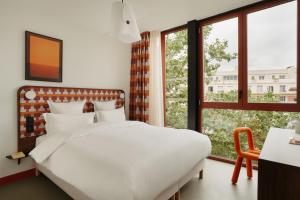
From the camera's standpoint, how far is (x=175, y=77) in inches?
148

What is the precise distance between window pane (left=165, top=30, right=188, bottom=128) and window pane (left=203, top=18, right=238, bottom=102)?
1.55ft

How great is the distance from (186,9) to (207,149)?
2233mm

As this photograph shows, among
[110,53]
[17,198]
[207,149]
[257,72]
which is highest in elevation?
[110,53]

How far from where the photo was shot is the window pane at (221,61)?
118 inches

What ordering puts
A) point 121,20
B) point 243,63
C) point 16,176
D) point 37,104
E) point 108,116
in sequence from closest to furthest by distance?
point 121,20
point 16,176
point 37,104
point 243,63
point 108,116

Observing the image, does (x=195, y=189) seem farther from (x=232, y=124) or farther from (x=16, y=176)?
(x=16, y=176)

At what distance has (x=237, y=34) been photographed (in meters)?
2.93

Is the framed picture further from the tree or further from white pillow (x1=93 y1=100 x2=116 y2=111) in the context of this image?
the tree

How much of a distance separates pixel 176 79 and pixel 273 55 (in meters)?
1.72

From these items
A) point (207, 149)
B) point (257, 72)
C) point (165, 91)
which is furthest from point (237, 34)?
point (207, 149)

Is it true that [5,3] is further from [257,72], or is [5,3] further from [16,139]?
[257,72]

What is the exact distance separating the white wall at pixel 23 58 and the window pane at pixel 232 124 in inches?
85.6

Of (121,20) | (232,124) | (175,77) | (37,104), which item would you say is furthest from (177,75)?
(37,104)

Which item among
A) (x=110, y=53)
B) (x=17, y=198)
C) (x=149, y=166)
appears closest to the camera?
(x=149, y=166)
